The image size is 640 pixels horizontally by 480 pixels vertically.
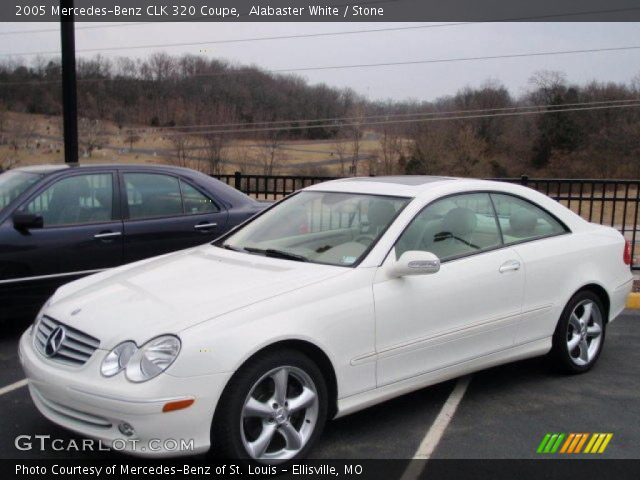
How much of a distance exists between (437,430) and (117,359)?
6.50 feet

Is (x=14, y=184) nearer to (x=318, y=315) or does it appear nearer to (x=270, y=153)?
(x=318, y=315)

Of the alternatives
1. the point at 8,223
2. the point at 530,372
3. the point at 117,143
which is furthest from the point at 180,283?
the point at 117,143

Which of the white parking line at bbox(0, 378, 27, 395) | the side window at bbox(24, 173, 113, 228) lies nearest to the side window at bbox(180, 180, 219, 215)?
the side window at bbox(24, 173, 113, 228)

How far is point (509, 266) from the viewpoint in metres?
4.48

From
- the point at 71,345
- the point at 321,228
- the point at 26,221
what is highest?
the point at 321,228

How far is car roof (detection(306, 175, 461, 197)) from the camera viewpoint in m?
4.48

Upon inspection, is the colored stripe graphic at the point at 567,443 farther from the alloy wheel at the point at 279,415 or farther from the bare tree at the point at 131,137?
the bare tree at the point at 131,137

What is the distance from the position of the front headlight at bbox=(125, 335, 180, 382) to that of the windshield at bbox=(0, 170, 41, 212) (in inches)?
130

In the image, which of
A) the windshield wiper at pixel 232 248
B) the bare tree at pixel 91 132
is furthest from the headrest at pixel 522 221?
the bare tree at pixel 91 132

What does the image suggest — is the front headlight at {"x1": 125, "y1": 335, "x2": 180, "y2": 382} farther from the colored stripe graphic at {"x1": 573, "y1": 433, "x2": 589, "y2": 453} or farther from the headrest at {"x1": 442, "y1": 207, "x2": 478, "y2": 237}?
the colored stripe graphic at {"x1": 573, "y1": 433, "x2": 589, "y2": 453}

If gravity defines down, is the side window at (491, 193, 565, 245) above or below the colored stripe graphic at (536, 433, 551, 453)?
above

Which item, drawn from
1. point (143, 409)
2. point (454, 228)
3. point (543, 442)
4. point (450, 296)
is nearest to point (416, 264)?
point (450, 296)

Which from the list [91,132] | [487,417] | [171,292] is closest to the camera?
[171,292]

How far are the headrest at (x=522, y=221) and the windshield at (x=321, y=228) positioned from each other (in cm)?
96
